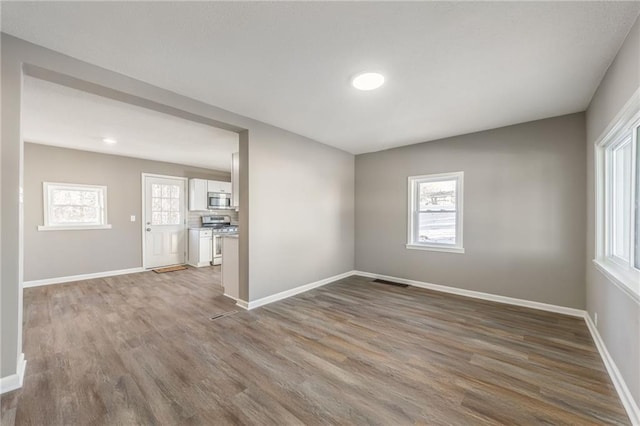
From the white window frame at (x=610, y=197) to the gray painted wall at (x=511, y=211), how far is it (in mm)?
774

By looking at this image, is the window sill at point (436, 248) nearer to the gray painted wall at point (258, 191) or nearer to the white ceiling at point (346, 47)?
the gray painted wall at point (258, 191)

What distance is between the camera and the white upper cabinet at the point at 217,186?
22.5ft

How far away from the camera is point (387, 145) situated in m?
4.69

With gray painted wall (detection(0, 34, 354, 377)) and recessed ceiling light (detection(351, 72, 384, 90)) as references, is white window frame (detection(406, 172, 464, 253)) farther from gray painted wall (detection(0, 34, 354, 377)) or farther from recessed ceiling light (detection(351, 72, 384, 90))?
recessed ceiling light (detection(351, 72, 384, 90))

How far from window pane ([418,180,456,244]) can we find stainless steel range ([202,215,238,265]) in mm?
4228

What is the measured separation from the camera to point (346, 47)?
1950 millimetres

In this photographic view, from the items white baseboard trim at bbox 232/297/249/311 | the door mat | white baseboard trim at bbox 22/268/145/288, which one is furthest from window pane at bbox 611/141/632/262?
white baseboard trim at bbox 22/268/145/288

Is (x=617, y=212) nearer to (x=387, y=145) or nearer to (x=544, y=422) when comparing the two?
(x=544, y=422)

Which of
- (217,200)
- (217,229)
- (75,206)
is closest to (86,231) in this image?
(75,206)

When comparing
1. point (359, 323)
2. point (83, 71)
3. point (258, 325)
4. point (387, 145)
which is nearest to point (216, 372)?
point (258, 325)

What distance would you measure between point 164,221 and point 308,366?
5.51 meters

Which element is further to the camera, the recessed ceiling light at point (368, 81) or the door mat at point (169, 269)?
the door mat at point (169, 269)

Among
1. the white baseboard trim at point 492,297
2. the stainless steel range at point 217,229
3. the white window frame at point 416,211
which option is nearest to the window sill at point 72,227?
the stainless steel range at point 217,229

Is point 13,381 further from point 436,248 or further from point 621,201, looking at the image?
point 621,201
